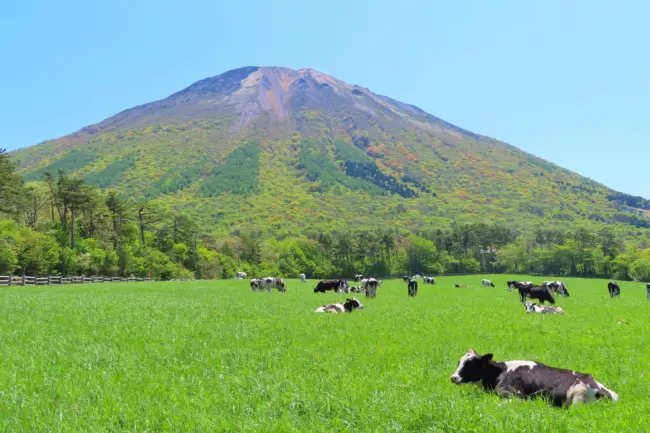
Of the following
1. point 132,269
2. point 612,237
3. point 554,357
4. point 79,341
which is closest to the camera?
point 554,357

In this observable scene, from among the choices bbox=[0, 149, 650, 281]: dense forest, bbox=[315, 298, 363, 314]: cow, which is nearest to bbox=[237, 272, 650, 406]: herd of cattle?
bbox=[315, 298, 363, 314]: cow

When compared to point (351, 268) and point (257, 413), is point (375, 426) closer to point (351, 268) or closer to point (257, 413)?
point (257, 413)

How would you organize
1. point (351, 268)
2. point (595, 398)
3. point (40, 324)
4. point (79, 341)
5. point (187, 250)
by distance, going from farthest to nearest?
point (351, 268) → point (187, 250) → point (40, 324) → point (79, 341) → point (595, 398)

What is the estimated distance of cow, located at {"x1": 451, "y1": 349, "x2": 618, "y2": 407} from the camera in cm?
743

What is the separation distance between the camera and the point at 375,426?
19.4 feet

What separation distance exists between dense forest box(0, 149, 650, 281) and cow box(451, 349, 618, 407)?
163ft

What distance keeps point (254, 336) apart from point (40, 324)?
7314mm

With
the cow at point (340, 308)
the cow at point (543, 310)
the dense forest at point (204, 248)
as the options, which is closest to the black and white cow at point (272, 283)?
the cow at point (340, 308)

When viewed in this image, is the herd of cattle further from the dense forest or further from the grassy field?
the dense forest

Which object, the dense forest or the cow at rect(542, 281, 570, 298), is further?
the dense forest

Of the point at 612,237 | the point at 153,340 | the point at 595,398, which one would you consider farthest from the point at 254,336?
the point at 612,237

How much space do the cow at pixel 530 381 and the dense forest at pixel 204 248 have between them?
163 feet

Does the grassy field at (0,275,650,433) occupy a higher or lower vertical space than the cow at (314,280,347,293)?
higher

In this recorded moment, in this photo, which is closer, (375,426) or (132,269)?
(375,426)
